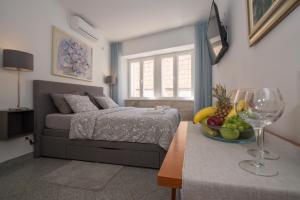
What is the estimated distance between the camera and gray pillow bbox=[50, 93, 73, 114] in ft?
8.33

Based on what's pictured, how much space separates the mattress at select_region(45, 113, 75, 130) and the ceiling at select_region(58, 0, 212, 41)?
7.28 feet

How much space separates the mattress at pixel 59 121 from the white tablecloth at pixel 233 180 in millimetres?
2202

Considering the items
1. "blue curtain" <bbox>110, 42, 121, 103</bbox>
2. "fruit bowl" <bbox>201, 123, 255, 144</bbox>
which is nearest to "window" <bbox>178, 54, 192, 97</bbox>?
"blue curtain" <bbox>110, 42, 121, 103</bbox>

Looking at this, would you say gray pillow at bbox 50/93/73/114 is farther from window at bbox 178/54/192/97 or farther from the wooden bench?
window at bbox 178/54/192/97

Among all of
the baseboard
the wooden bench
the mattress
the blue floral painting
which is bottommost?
the baseboard

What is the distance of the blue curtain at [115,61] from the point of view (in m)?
4.77

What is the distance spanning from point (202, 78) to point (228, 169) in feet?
11.7

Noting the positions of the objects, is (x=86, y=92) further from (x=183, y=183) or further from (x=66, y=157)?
(x=183, y=183)

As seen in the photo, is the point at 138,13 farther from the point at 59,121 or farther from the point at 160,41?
the point at 59,121

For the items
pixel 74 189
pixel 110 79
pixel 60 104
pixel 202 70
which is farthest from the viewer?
pixel 110 79

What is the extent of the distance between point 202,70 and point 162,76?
4.31 ft

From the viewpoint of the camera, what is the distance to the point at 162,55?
4.68 meters

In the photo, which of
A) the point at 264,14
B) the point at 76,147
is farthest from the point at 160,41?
the point at 264,14

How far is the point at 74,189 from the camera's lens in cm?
152
